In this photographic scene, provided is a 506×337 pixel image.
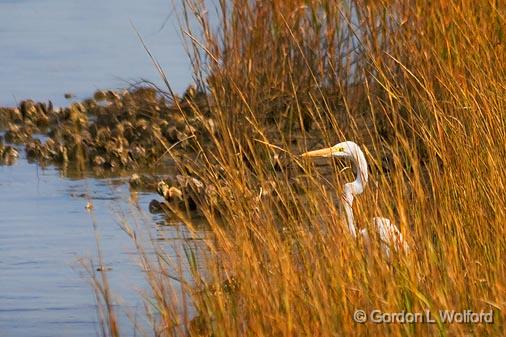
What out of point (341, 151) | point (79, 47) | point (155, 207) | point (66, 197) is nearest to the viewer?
point (341, 151)

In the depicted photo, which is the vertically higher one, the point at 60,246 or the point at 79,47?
the point at 79,47

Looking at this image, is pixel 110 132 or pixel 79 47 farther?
pixel 79 47

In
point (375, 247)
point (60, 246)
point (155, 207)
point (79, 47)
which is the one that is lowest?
point (375, 247)

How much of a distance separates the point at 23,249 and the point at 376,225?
140 inches

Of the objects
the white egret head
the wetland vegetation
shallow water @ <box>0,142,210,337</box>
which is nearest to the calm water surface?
shallow water @ <box>0,142,210,337</box>

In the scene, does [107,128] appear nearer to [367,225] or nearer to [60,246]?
[60,246]

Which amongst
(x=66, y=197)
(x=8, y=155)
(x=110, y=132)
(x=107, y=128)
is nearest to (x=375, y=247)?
(x=66, y=197)

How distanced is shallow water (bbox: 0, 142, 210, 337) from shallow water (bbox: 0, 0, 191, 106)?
2657 millimetres

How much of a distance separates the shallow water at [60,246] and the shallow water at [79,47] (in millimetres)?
2657

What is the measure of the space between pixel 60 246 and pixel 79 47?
357 inches

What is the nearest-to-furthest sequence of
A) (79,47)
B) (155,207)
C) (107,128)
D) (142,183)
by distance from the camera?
(155,207) → (142,183) → (107,128) → (79,47)

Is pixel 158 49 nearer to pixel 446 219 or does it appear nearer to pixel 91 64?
pixel 91 64

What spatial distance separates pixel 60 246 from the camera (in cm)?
824

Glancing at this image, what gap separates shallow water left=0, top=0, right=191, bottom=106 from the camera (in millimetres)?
14523
